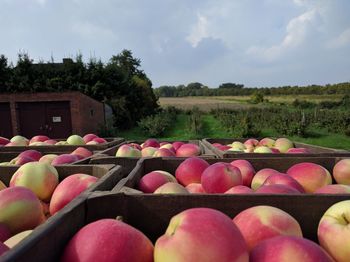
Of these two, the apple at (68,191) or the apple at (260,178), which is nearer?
the apple at (68,191)

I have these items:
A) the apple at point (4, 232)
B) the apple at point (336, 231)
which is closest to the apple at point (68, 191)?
the apple at point (4, 232)

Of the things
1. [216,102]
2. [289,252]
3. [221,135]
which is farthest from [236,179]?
[216,102]

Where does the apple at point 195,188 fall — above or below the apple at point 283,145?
above

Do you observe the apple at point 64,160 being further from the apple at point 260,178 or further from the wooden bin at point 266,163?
the apple at point 260,178

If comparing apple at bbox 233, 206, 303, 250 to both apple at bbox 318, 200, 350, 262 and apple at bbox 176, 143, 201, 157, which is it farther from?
apple at bbox 176, 143, 201, 157

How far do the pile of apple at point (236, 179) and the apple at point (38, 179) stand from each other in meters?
0.53

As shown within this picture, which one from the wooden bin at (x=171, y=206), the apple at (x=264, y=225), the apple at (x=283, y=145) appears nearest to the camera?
the apple at (x=264, y=225)

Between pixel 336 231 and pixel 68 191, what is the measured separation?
50.5 inches

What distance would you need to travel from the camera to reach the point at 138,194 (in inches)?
52.1

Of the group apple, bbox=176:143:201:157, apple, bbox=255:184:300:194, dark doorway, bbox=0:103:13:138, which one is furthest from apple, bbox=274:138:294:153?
dark doorway, bbox=0:103:13:138

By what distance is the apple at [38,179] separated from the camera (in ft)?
6.23

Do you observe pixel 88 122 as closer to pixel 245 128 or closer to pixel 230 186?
pixel 245 128

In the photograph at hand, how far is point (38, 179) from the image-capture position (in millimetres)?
1910

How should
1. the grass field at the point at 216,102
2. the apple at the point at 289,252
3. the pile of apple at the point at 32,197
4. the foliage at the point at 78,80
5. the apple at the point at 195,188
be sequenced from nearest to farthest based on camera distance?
the apple at the point at 289,252, the pile of apple at the point at 32,197, the apple at the point at 195,188, the foliage at the point at 78,80, the grass field at the point at 216,102
